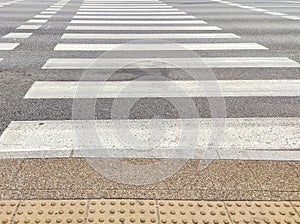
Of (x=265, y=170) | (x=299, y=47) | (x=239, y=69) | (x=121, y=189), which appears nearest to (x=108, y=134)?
(x=121, y=189)

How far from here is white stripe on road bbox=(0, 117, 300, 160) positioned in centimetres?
327

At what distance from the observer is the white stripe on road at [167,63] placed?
589 cm

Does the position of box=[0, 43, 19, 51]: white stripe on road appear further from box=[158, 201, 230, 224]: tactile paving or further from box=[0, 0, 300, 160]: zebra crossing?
box=[158, 201, 230, 224]: tactile paving

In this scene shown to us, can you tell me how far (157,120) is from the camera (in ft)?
13.2

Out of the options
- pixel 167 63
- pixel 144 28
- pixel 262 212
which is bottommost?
pixel 144 28

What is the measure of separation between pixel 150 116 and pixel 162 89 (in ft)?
2.94

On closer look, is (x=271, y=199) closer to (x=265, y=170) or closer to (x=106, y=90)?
(x=265, y=170)

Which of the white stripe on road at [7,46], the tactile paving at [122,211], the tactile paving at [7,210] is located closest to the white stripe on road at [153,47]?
the white stripe on road at [7,46]

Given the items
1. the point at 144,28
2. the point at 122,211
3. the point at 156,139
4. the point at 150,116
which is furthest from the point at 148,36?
the point at 122,211

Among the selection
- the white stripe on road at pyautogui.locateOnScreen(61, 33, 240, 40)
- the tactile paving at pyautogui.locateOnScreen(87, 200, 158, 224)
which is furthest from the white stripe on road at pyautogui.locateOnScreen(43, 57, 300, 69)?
the tactile paving at pyautogui.locateOnScreen(87, 200, 158, 224)

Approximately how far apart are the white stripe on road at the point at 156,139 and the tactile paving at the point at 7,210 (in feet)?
2.43

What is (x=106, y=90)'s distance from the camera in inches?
191

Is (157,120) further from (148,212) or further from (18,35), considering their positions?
(18,35)

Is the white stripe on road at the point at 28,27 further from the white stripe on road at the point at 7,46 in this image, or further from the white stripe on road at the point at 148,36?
the white stripe on road at the point at 7,46
